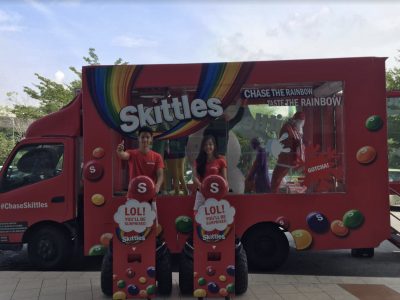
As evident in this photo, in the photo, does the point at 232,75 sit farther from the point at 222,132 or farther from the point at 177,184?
the point at 177,184

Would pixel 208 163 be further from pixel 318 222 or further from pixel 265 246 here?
pixel 318 222

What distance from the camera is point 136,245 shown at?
15.2 feet

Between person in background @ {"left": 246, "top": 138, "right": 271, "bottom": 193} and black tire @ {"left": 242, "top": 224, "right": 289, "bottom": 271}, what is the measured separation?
54 cm

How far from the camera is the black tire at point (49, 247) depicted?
6.64 metres

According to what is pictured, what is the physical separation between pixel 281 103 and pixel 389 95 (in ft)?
6.52

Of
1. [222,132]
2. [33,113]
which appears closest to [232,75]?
[222,132]

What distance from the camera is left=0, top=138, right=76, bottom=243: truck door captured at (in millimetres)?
6609

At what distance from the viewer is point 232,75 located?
20.5 feet

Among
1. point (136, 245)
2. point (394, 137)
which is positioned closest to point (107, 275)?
point (136, 245)

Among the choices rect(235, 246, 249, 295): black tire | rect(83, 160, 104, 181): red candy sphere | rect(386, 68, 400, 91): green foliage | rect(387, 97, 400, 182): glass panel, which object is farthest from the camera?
rect(386, 68, 400, 91): green foliage

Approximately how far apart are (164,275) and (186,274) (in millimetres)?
241

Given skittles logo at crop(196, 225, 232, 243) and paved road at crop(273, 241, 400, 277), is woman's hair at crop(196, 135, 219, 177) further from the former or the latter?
paved road at crop(273, 241, 400, 277)

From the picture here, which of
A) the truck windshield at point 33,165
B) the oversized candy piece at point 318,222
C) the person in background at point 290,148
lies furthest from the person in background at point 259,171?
the truck windshield at point 33,165

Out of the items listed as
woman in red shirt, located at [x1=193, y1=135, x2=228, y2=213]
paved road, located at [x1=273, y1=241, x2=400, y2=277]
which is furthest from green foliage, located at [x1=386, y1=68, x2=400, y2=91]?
woman in red shirt, located at [x1=193, y1=135, x2=228, y2=213]
